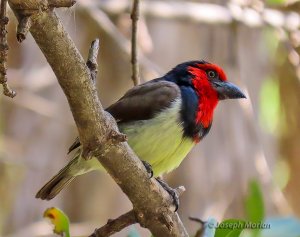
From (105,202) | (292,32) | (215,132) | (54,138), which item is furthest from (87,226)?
(292,32)

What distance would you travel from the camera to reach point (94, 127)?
2152mm

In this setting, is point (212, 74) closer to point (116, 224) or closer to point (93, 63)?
point (116, 224)

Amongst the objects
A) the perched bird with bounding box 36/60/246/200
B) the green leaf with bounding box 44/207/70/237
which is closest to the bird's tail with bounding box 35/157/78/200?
the perched bird with bounding box 36/60/246/200

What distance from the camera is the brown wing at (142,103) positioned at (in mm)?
3369

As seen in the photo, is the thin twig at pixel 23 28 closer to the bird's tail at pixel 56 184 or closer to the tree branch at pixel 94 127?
the tree branch at pixel 94 127

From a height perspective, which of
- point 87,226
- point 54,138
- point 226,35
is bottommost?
point 87,226

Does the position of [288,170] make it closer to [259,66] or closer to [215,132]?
[215,132]

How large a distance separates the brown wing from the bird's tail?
34 cm

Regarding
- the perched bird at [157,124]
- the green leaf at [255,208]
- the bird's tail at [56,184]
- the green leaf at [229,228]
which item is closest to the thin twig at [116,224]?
the green leaf at [229,228]

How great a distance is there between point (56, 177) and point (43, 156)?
158cm

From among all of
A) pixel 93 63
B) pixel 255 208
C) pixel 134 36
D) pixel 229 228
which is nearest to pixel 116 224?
pixel 229 228

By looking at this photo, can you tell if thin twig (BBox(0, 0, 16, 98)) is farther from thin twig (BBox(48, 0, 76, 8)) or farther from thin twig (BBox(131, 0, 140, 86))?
thin twig (BBox(131, 0, 140, 86))

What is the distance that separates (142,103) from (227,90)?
0.65 metres

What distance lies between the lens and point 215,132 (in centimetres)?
502
